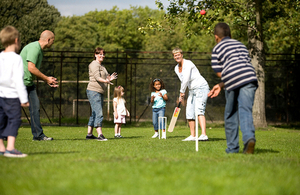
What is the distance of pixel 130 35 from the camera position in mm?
50281

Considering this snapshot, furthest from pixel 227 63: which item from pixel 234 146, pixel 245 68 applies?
pixel 234 146

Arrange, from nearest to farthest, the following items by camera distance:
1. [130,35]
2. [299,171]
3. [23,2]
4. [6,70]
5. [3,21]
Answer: [299,171] → [6,70] → [3,21] → [23,2] → [130,35]

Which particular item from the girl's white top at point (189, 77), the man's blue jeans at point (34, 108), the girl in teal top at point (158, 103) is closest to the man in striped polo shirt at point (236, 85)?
the girl's white top at point (189, 77)

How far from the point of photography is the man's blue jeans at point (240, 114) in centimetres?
477

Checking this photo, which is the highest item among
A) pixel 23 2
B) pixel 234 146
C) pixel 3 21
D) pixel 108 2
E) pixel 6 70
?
pixel 108 2

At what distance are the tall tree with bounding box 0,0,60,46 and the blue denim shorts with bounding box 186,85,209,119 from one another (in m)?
29.5

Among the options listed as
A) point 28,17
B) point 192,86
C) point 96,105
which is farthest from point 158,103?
point 28,17

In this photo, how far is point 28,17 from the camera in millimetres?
35438

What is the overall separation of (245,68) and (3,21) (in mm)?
33711

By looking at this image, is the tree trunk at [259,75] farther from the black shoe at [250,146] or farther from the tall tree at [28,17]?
the tall tree at [28,17]

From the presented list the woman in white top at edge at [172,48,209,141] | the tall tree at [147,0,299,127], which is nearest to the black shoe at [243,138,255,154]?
the woman in white top at edge at [172,48,209,141]

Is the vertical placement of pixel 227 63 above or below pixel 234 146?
above

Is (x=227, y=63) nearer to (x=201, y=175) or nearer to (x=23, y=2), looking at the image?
(x=201, y=175)

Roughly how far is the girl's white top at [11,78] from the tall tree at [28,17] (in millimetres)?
31367
